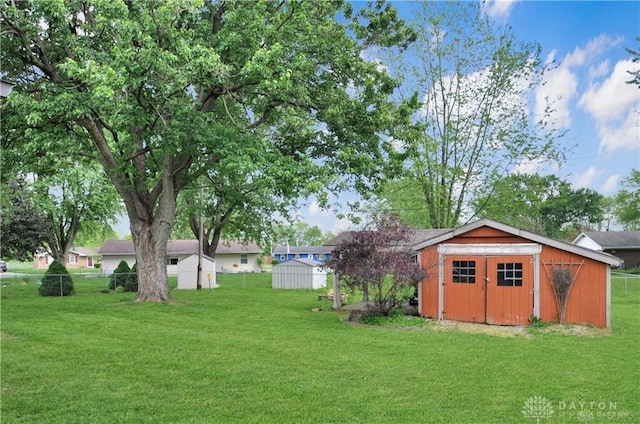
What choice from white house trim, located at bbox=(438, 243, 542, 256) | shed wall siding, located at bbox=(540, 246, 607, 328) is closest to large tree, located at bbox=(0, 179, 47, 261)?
white house trim, located at bbox=(438, 243, 542, 256)

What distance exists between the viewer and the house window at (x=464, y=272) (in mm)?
12111

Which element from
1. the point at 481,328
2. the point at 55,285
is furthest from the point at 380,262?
the point at 55,285

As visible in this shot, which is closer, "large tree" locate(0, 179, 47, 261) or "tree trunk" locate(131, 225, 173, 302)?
"tree trunk" locate(131, 225, 173, 302)

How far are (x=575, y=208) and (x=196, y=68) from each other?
62815mm

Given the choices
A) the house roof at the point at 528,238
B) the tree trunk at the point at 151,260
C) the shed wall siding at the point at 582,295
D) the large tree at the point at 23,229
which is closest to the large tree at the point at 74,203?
the large tree at the point at 23,229

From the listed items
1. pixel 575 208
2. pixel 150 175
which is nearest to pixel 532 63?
pixel 150 175

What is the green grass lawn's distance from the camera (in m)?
5.19

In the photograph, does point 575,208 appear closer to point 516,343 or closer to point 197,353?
point 516,343

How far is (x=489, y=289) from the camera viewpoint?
11867mm

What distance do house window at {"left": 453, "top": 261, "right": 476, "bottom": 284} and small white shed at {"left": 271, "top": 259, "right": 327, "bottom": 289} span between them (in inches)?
515

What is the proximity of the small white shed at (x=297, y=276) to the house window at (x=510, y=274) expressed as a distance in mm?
13880

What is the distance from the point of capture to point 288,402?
550cm

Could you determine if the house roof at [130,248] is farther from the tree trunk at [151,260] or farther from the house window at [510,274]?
the house window at [510,274]

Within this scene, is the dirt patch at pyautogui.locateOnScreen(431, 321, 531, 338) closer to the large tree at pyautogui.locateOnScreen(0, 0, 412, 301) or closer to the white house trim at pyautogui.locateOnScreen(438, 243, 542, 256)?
the white house trim at pyautogui.locateOnScreen(438, 243, 542, 256)
